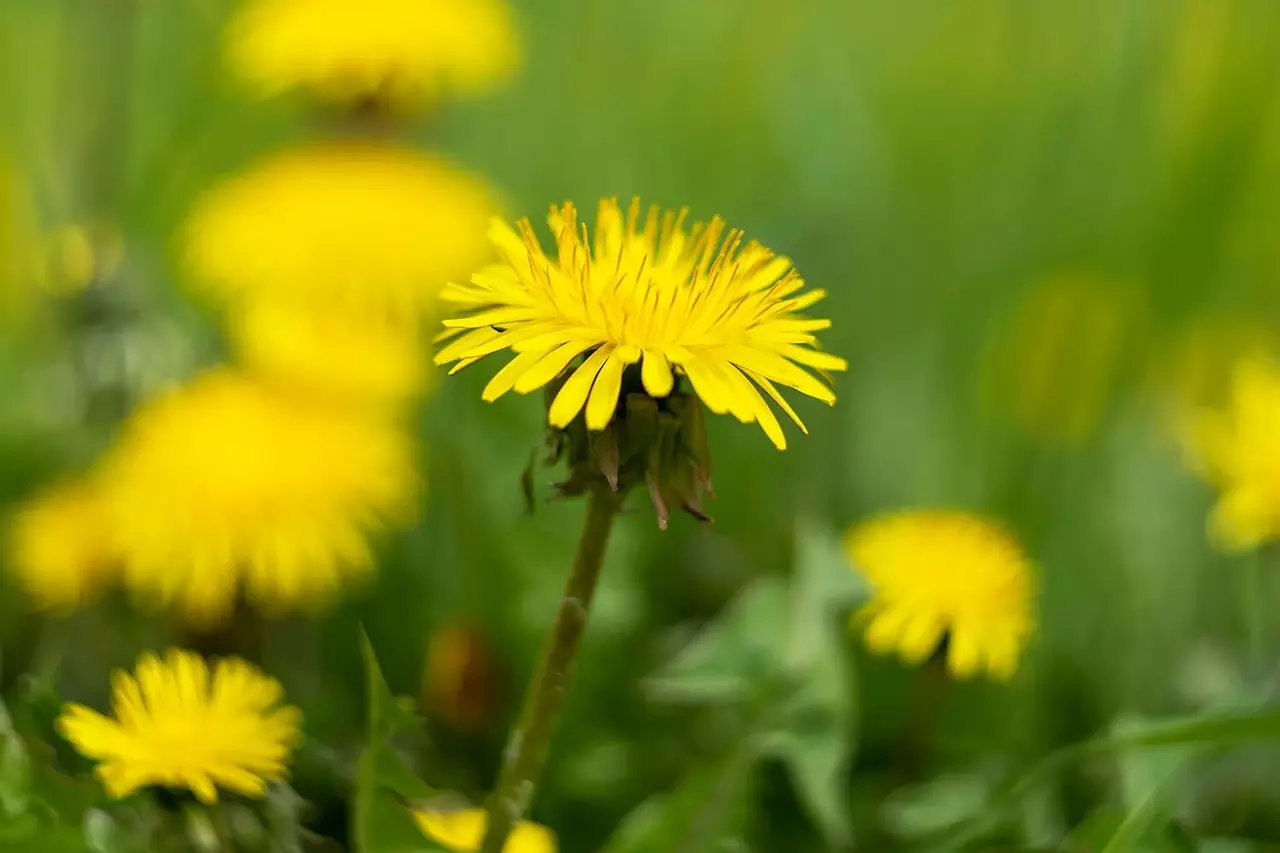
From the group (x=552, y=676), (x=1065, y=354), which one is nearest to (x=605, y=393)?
(x=552, y=676)

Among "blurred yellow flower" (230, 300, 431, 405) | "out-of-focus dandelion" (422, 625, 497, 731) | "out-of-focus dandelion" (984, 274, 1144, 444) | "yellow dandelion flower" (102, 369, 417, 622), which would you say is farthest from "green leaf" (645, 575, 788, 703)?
"out-of-focus dandelion" (984, 274, 1144, 444)

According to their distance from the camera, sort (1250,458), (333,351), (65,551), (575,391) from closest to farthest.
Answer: (575,391) → (1250,458) → (65,551) → (333,351)

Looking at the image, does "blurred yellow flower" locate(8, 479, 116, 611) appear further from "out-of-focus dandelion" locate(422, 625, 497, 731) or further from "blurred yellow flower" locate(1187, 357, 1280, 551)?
"blurred yellow flower" locate(1187, 357, 1280, 551)

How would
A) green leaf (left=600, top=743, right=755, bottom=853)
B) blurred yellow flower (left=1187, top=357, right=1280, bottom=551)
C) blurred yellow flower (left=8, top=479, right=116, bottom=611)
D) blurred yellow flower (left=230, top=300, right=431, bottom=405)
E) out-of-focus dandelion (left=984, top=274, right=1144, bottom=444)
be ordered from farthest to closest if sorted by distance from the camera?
out-of-focus dandelion (left=984, top=274, right=1144, bottom=444) < blurred yellow flower (left=230, top=300, right=431, bottom=405) < blurred yellow flower (left=8, top=479, right=116, bottom=611) < blurred yellow flower (left=1187, top=357, right=1280, bottom=551) < green leaf (left=600, top=743, right=755, bottom=853)

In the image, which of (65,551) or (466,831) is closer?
(466,831)

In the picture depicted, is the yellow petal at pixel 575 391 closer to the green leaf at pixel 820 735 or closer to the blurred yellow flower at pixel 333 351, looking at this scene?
the green leaf at pixel 820 735

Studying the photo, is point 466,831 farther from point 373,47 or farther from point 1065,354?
point 1065,354

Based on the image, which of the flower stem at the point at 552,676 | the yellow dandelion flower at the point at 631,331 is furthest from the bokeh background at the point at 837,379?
the yellow dandelion flower at the point at 631,331
